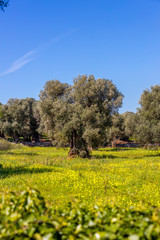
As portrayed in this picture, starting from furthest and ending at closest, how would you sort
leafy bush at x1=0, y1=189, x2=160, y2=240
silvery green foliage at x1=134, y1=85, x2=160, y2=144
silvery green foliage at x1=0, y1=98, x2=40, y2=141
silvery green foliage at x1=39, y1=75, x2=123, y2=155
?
silvery green foliage at x1=0, y1=98, x2=40, y2=141
silvery green foliage at x1=134, y1=85, x2=160, y2=144
silvery green foliage at x1=39, y1=75, x2=123, y2=155
leafy bush at x1=0, y1=189, x2=160, y2=240

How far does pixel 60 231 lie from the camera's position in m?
3.04

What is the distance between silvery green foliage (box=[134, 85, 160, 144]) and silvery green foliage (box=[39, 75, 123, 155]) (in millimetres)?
7602

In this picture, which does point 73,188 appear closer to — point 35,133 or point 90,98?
point 90,98

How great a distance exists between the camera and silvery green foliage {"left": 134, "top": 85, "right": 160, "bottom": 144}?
39203 mm

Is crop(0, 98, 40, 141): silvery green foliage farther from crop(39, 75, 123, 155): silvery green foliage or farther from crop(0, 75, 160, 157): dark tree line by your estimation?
crop(39, 75, 123, 155): silvery green foliage

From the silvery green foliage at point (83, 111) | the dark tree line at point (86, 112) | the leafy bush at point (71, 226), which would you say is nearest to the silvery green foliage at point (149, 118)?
the dark tree line at point (86, 112)

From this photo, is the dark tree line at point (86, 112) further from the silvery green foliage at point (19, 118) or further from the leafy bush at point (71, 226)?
the silvery green foliage at point (19, 118)

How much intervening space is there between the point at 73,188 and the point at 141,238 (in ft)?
40.3

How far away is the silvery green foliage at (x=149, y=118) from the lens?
39203 mm

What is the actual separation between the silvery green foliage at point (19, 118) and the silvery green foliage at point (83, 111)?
34.0 metres

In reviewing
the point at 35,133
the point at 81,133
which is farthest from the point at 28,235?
the point at 35,133

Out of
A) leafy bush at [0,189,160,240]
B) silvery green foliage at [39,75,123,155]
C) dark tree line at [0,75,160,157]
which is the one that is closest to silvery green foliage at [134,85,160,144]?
dark tree line at [0,75,160,157]

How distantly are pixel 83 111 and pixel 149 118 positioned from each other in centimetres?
1703

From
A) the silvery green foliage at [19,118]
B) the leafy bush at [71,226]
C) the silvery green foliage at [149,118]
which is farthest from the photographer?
the silvery green foliage at [19,118]
